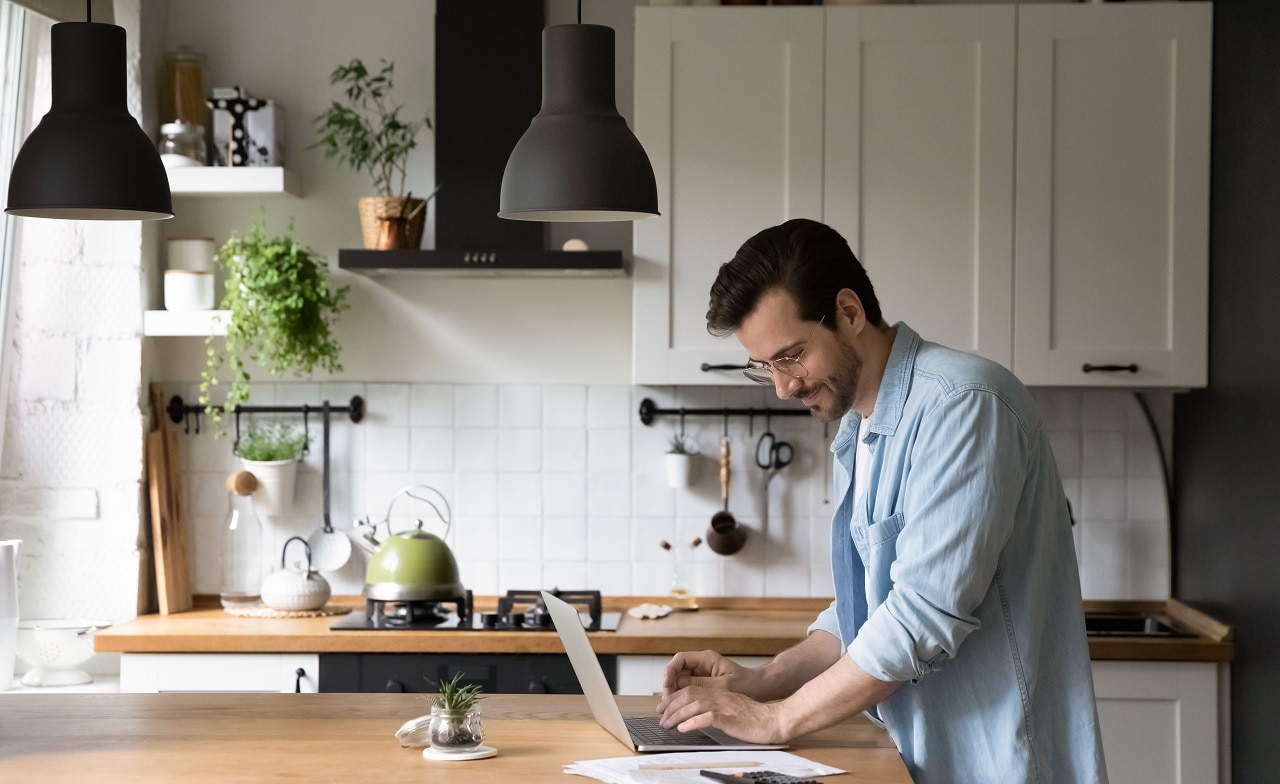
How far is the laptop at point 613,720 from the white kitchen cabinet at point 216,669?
1480 mm

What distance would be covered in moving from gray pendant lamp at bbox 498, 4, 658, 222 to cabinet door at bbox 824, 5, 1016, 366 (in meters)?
1.42

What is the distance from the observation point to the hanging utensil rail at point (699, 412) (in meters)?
3.79

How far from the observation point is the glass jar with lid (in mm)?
3607

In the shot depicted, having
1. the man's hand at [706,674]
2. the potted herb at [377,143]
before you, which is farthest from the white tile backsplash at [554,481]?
the man's hand at [706,674]

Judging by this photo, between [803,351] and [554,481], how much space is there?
Answer: 6.18ft

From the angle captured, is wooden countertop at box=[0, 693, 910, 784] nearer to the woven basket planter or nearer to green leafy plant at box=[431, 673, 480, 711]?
green leafy plant at box=[431, 673, 480, 711]

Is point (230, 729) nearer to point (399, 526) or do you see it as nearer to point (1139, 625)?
point (399, 526)

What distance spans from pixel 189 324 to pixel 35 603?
0.89m

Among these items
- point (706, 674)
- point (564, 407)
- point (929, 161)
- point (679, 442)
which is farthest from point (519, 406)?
point (706, 674)

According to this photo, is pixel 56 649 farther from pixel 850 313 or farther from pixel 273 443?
pixel 850 313

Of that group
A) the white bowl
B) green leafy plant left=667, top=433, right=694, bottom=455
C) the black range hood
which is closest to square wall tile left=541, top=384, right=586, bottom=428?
green leafy plant left=667, top=433, right=694, bottom=455

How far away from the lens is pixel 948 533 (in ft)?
6.05

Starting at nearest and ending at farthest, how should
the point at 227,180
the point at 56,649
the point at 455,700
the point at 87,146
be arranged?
the point at 455,700 < the point at 87,146 < the point at 56,649 < the point at 227,180

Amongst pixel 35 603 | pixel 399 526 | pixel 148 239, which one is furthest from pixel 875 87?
pixel 35 603
